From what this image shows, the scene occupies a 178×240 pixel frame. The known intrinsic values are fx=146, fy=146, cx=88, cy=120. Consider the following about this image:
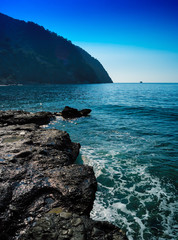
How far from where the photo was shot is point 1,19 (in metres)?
174

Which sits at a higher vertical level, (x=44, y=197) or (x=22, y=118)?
(x=44, y=197)

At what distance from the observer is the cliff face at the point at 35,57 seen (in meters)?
143

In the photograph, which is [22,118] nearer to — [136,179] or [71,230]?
[136,179]

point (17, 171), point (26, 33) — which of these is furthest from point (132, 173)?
point (26, 33)

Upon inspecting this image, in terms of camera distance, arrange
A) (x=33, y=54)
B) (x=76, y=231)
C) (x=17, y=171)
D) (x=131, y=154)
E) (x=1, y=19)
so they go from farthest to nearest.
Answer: (x=1, y=19)
(x=33, y=54)
(x=131, y=154)
(x=17, y=171)
(x=76, y=231)

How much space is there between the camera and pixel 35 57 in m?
Result: 159

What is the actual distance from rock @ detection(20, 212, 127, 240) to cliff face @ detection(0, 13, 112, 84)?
14270 centimetres

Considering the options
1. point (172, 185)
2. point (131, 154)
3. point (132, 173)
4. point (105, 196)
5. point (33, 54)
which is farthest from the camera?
point (33, 54)

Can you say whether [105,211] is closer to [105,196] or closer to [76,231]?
[105,196]

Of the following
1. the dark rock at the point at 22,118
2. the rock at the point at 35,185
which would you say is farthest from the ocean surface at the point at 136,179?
the dark rock at the point at 22,118

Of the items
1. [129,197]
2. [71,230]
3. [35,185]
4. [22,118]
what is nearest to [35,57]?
[22,118]

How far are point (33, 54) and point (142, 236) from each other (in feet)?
607

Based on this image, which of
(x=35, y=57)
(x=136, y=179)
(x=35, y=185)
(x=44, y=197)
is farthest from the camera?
(x=35, y=57)

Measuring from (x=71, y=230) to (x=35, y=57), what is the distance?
181 m
